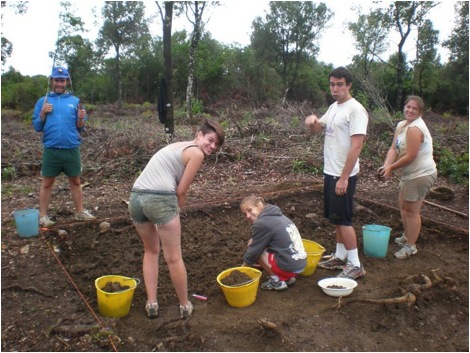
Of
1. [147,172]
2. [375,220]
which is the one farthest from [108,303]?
[375,220]

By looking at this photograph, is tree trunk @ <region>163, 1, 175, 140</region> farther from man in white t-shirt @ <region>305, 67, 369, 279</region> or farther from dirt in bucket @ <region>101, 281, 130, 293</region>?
dirt in bucket @ <region>101, 281, 130, 293</region>

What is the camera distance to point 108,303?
2.80 metres

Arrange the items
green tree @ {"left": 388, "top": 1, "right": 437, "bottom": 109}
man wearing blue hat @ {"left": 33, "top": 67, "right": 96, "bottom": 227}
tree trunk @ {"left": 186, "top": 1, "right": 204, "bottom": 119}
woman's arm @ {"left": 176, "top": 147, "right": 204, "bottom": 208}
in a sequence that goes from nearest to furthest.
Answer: woman's arm @ {"left": 176, "top": 147, "right": 204, "bottom": 208} → man wearing blue hat @ {"left": 33, "top": 67, "right": 96, "bottom": 227} → tree trunk @ {"left": 186, "top": 1, "right": 204, "bottom": 119} → green tree @ {"left": 388, "top": 1, "right": 437, "bottom": 109}

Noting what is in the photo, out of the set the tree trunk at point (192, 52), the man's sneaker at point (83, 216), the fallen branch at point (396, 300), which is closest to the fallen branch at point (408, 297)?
the fallen branch at point (396, 300)

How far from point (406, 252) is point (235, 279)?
1.90 m

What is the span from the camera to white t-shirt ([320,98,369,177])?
10.6ft

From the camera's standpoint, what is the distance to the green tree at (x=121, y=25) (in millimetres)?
26656

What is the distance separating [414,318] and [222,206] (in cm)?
278

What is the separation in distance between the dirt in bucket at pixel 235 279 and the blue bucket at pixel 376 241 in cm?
146

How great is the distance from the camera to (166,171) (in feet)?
8.61

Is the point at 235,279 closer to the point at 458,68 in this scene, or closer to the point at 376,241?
the point at 376,241

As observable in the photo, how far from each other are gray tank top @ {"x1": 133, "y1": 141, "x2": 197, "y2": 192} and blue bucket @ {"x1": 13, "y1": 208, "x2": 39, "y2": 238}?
202 cm

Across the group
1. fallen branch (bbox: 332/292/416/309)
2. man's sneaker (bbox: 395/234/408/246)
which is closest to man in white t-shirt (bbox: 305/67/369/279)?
fallen branch (bbox: 332/292/416/309)

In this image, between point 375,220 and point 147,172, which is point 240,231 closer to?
point 375,220
